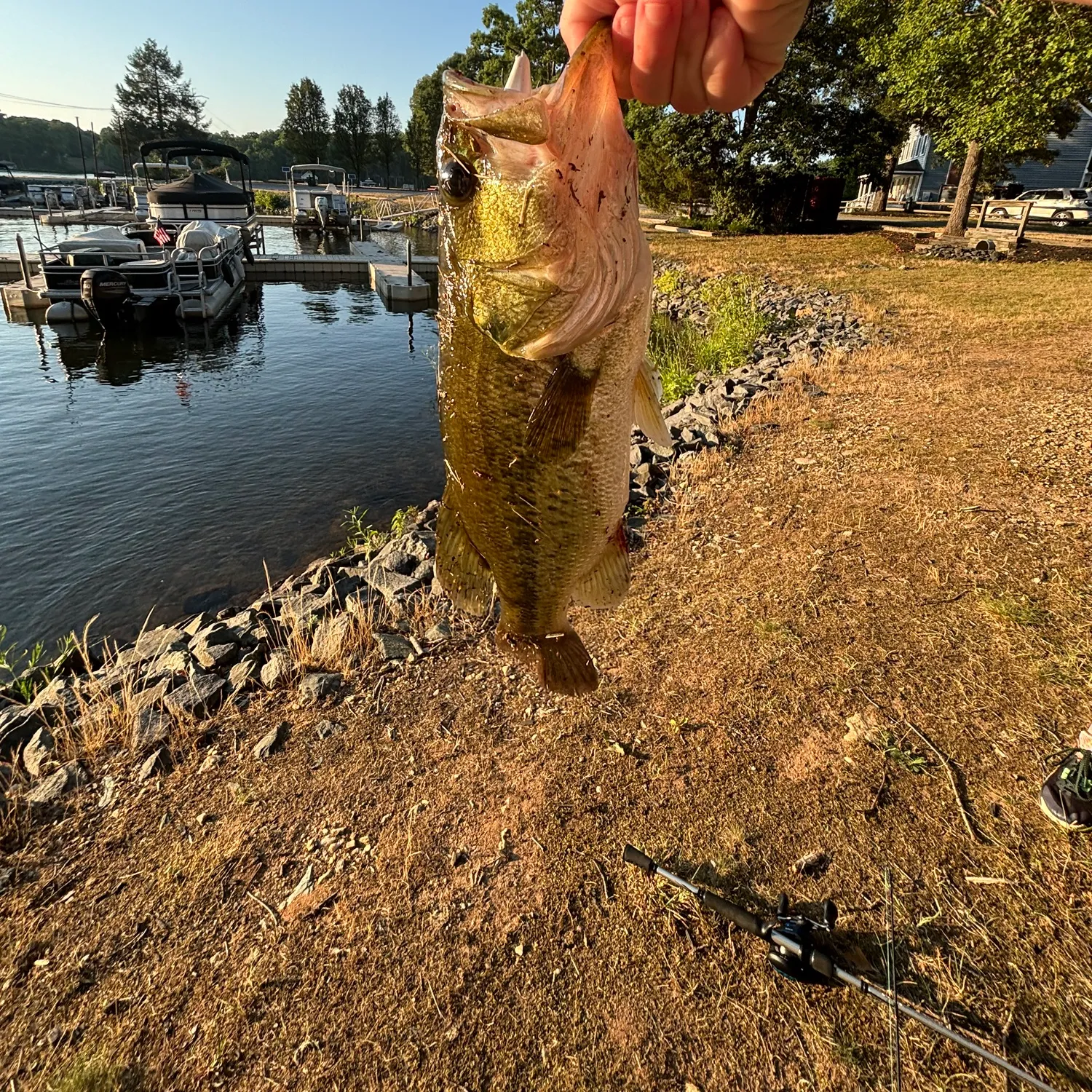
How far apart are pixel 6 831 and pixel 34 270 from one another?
3010 cm

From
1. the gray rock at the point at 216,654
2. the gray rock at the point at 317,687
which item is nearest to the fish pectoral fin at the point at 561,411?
the gray rock at the point at 317,687

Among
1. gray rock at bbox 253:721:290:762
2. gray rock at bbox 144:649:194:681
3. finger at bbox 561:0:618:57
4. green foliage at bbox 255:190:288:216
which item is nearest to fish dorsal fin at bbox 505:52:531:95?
finger at bbox 561:0:618:57

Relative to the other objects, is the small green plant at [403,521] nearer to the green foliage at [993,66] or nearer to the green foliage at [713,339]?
the green foliage at [713,339]

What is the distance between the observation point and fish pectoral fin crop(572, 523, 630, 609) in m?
2.05

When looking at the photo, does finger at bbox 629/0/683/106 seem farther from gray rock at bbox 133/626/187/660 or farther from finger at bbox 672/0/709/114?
gray rock at bbox 133/626/187/660

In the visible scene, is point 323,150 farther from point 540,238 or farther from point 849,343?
point 540,238

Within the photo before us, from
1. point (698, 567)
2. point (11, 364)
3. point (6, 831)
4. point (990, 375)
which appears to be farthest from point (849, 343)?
point (11, 364)

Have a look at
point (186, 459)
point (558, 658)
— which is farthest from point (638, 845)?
point (186, 459)

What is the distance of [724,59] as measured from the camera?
1.36m

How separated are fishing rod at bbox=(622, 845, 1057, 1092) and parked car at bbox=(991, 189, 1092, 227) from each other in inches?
1200

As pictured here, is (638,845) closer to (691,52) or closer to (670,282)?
(691,52)

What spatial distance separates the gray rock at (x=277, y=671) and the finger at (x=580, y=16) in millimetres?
4323

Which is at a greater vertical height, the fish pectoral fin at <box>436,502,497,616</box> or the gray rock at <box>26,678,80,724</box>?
the fish pectoral fin at <box>436,502,497,616</box>

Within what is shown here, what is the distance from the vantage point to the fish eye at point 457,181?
166 cm
